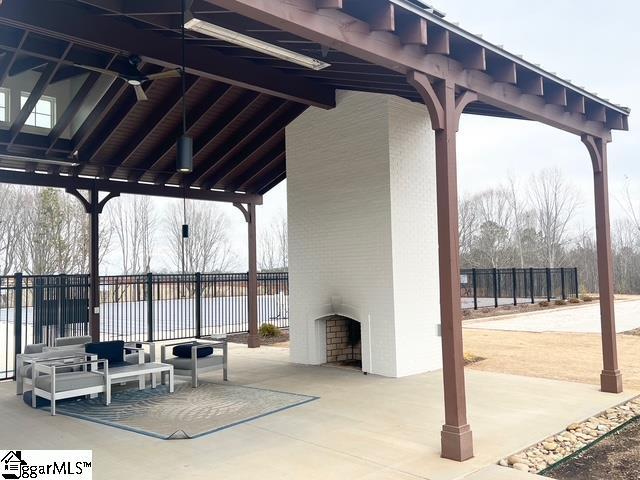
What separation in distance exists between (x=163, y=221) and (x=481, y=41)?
3288cm

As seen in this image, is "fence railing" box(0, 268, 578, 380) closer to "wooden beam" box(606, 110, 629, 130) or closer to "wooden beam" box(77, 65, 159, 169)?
"wooden beam" box(77, 65, 159, 169)

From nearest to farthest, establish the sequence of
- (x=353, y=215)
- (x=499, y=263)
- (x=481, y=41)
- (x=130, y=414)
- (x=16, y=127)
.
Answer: (x=481, y=41) → (x=130, y=414) → (x=16, y=127) → (x=353, y=215) → (x=499, y=263)

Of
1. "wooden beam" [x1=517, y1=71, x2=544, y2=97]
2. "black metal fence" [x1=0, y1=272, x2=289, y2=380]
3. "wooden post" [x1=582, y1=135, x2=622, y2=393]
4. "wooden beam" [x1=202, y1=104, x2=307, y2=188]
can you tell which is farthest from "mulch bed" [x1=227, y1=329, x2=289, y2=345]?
"wooden beam" [x1=517, y1=71, x2=544, y2=97]

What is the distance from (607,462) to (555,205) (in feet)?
103

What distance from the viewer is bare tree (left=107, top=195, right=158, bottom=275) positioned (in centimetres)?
3344

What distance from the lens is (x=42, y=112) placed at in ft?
33.4

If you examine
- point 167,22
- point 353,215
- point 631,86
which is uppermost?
point 631,86

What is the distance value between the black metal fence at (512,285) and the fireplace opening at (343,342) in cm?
1263

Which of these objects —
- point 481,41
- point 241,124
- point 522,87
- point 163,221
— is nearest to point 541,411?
point 522,87

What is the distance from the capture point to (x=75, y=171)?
1074 centimetres

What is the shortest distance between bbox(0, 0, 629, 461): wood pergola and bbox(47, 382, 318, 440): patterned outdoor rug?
270 centimetres

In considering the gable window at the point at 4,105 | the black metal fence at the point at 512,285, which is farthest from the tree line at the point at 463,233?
the gable window at the point at 4,105

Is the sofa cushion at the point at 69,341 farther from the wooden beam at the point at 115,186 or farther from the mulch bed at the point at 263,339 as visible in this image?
the mulch bed at the point at 263,339

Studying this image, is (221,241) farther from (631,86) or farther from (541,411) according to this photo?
(541,411)
